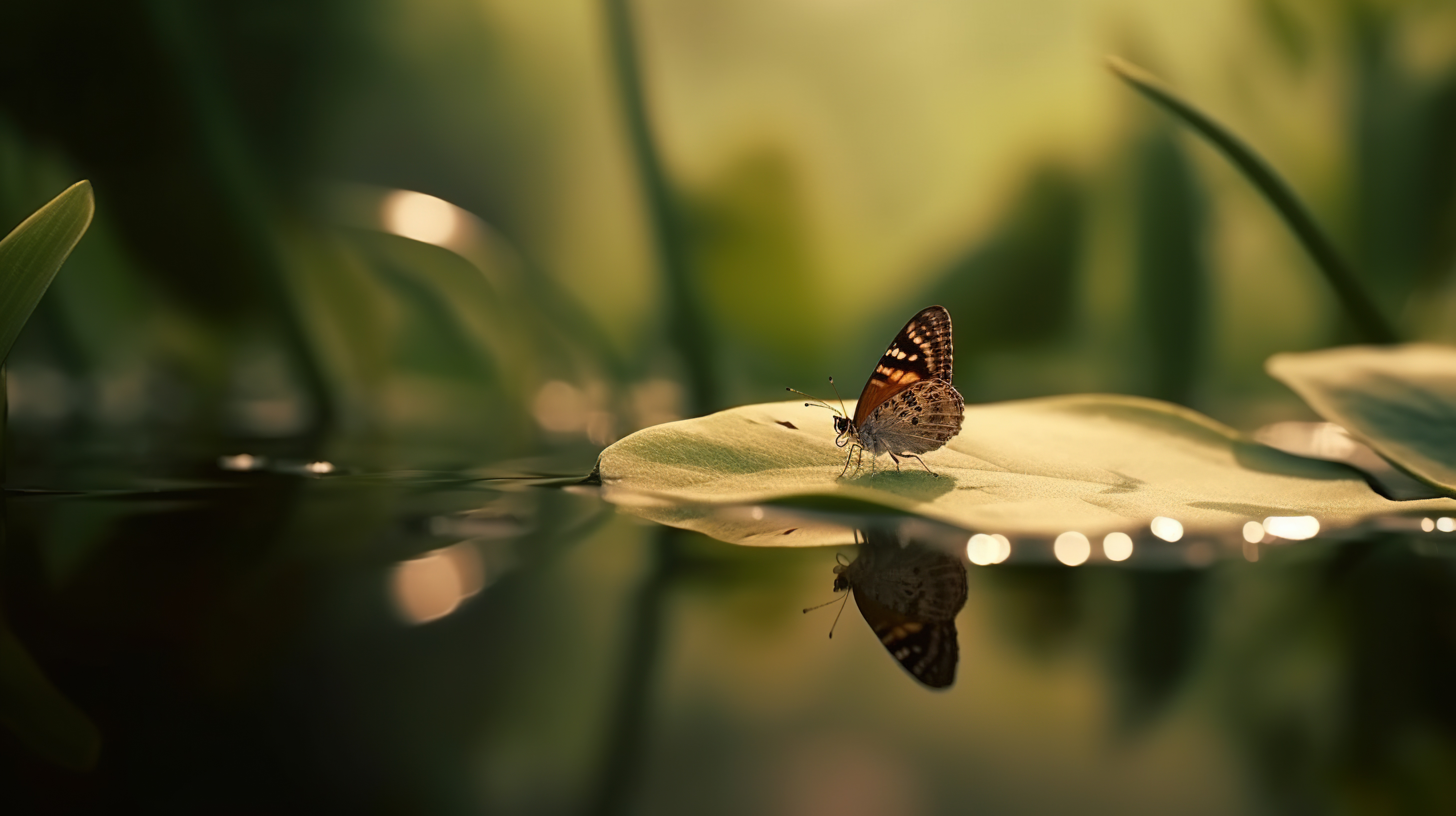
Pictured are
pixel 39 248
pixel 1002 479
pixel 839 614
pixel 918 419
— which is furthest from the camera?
pixel 918 419

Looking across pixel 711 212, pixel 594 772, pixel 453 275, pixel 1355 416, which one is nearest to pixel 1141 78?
pixel 1355 416

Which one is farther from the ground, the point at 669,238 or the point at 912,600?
the point at 669,238

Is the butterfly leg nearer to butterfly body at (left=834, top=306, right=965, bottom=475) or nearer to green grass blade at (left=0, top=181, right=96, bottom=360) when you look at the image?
butterfly body at (left=834, top=306, right=965, bottom=475)

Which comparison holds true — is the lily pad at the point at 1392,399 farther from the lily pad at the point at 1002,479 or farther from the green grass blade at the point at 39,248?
the green grass blade at the point at 39,248

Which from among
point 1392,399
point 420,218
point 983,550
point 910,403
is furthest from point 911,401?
point 420,218

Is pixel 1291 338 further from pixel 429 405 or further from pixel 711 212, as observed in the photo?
pixel 429 405

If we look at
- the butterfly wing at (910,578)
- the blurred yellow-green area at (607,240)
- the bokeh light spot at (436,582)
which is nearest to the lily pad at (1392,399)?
the blurred yellow-green area at (607,240)

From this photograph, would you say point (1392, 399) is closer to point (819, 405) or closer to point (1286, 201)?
point (1286, 201)

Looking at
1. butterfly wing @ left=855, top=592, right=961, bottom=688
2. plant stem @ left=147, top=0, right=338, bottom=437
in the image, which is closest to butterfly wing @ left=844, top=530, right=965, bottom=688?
butterfly wing @ left=855, top=592, right=961, bottom=688
